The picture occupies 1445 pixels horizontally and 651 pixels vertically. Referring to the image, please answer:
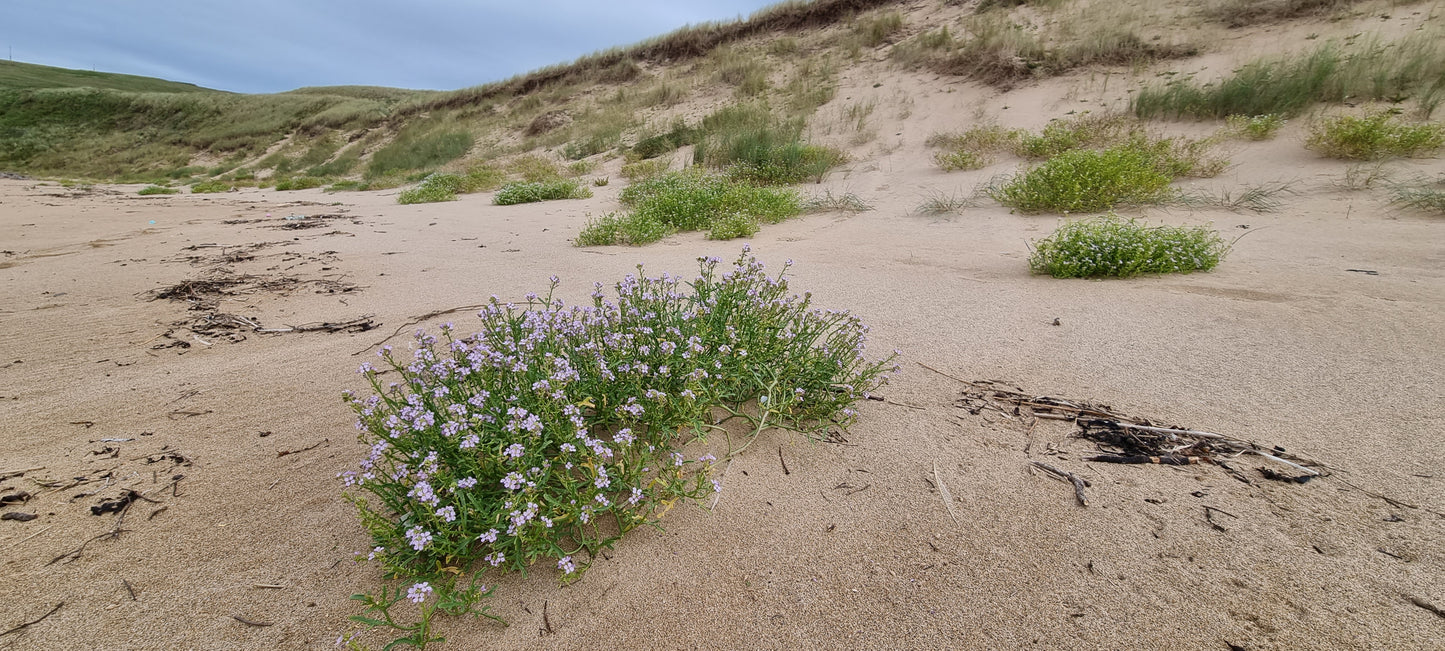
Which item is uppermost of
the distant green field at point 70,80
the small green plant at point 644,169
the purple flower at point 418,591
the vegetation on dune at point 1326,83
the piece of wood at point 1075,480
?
the distant green field at point 70,80

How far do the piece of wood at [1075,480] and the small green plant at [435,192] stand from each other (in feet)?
40.2

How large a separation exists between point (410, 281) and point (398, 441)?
347 cm

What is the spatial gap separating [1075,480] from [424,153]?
915 inches

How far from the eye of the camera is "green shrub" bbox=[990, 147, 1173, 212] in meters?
6.25

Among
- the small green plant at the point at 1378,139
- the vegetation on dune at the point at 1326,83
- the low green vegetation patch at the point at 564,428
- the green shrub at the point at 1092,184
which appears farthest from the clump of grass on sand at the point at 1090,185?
the low green vegetation patch at the point at 564,428

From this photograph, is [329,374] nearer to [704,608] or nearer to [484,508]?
[484,508]

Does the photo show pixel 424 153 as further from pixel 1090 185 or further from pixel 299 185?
pixel 1090 185

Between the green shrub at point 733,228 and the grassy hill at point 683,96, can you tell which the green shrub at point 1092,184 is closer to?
the green shrub at point 733,228

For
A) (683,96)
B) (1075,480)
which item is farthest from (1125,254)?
(683,96)

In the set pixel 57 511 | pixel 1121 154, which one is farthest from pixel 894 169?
pixel 57 511

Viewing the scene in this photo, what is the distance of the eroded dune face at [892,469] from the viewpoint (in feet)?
4.63

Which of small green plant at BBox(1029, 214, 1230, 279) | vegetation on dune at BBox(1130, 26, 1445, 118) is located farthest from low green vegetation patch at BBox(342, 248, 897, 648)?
vegetation on dune at BBox(1130, 26, 1445, 118)

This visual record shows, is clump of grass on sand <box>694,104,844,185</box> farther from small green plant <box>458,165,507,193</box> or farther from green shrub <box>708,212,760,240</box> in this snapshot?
small green plant <box>458,165,507,193</box>

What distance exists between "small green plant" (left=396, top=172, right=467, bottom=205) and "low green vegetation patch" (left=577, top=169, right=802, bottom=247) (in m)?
5.96
